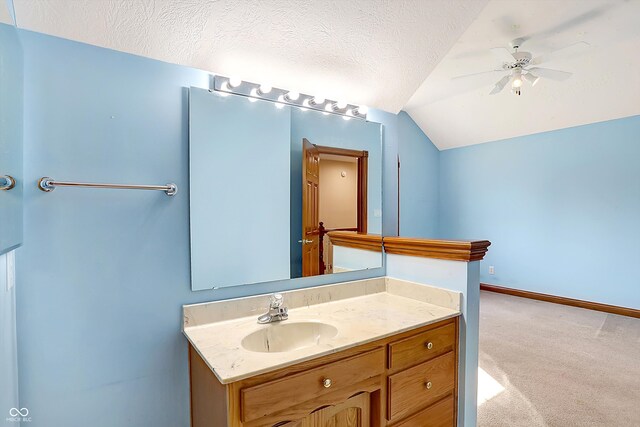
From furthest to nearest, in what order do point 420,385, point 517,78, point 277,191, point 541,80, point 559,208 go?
point 559,208 < point 541,80 < point 517,78 < point 277,191 < point 420,385

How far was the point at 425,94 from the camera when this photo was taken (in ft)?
14.0

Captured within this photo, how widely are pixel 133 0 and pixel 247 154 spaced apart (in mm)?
710

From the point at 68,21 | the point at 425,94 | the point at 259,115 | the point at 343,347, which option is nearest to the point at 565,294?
the point at 425,94

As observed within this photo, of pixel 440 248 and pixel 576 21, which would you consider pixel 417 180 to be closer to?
pixel 576 21

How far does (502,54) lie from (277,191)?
2.50 m

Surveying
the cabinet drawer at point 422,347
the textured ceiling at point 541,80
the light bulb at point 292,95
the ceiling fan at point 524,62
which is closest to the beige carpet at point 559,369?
the cabinet drawer at point 422,347

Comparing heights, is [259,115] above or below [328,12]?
below

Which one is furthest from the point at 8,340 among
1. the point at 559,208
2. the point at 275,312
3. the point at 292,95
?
the point at 559,208

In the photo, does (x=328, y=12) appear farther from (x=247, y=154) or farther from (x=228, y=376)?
(x=228, y=376)

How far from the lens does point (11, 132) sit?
3.04 ft

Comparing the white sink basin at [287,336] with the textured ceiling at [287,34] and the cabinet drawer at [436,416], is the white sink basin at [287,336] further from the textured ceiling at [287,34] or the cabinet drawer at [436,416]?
the textured ceiling at [287,34]

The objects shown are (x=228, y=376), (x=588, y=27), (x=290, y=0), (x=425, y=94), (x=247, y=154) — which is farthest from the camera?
(x=425, y=94)

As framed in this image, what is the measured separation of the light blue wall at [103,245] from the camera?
1109 millimetres

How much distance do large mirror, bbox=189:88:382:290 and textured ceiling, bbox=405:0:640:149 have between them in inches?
65.6
